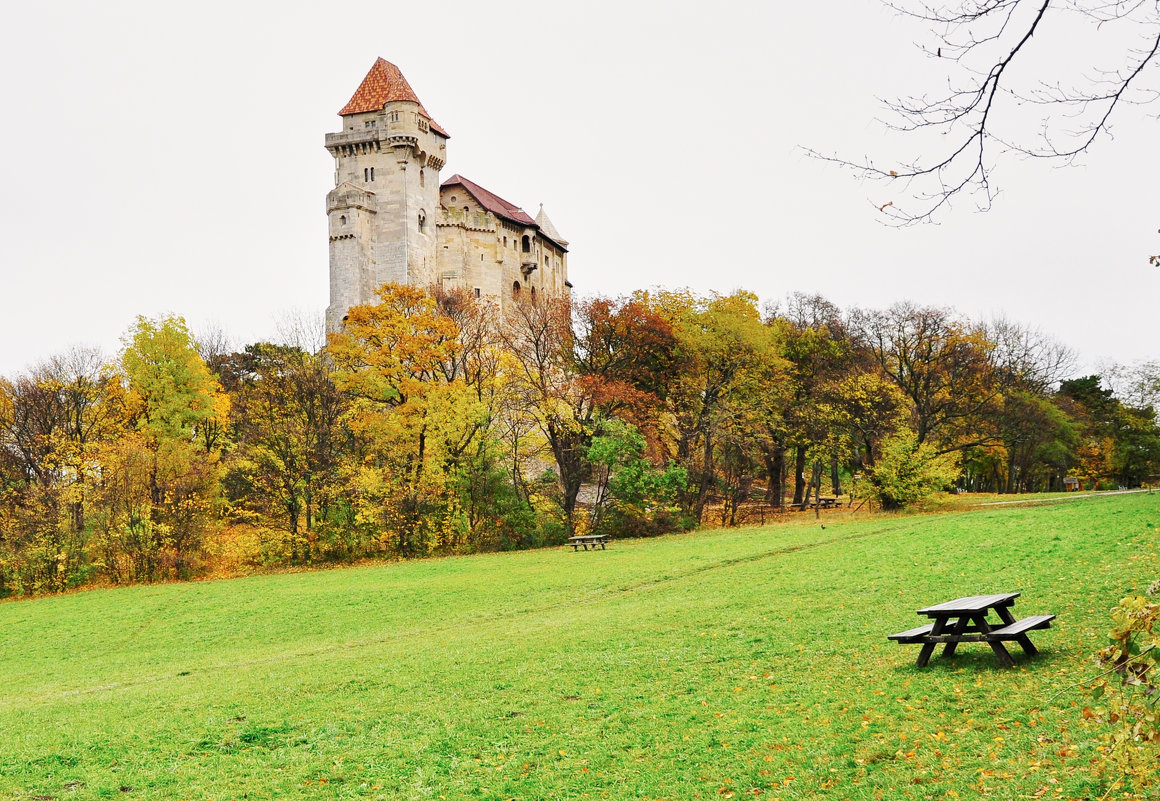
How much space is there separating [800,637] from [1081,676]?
191 inches

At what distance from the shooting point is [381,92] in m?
74.2

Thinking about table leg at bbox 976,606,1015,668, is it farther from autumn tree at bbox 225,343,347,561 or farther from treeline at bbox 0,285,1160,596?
autumn tree at bbox 225,343,347,561

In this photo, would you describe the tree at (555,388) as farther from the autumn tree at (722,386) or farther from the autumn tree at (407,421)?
the autumn tree at (722,386)

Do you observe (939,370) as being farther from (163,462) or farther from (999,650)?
(999,650)

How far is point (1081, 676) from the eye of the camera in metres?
9.30

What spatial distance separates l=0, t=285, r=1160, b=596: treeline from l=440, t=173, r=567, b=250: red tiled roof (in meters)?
30.0

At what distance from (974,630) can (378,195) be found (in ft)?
225

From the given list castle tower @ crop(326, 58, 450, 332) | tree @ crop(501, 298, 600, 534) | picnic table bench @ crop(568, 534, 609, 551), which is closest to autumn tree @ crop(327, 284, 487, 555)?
tree @ crop(501, 298, 600, 534)

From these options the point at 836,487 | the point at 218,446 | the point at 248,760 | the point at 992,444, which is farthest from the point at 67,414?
the point at 992,444

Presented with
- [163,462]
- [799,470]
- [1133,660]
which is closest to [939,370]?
[799,470]

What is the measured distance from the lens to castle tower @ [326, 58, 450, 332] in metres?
71.8

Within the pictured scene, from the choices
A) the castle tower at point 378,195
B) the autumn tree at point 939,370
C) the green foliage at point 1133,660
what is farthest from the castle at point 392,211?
the green foliage at point 1133,660

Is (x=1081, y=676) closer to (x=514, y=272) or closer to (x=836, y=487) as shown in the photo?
(x=836, y=487)

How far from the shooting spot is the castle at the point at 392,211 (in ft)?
236
